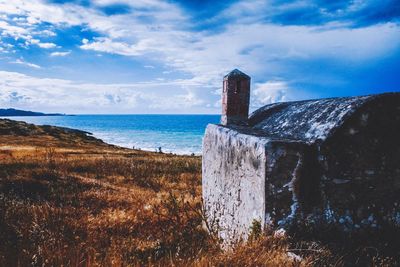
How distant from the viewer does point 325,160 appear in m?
4.68

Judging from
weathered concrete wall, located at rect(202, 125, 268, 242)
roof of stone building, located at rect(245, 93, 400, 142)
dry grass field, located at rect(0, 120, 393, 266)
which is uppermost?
roof of stone building, located at rect(245, 93, 400, 142)

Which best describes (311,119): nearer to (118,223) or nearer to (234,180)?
(234,180)

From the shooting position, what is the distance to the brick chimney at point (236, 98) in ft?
26.7

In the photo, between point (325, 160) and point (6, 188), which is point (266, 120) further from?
point (6, 188)

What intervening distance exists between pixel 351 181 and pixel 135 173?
13.2 m

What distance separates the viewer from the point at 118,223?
8453 mm

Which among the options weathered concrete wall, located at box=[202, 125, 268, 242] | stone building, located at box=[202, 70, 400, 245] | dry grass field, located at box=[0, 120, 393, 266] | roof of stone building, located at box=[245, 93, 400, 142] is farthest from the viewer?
weathered concrete wall, located at box=[202, 125, 268, 242]

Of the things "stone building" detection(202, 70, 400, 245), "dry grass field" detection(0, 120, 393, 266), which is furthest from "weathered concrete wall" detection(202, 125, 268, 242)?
"dry grass field" detection(0, 120, 393, 266)

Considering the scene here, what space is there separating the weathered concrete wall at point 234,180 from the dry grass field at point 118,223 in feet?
1.47

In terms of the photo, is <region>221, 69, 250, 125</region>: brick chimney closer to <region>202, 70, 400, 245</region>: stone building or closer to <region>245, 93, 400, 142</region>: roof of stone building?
<region>245, 93, 400, 142</region>: roof of stone building

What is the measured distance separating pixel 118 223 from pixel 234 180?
12.2 ft

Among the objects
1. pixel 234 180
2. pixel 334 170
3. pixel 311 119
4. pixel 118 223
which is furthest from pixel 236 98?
pixel 118 223

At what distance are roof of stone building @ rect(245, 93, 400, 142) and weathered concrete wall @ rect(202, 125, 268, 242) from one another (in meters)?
0.58

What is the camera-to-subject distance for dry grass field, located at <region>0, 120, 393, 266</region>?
3.91 metres
